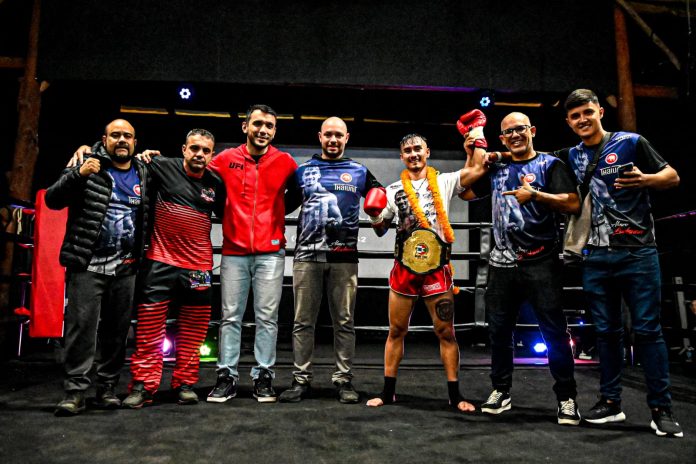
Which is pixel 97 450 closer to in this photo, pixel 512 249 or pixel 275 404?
pixel 275 404

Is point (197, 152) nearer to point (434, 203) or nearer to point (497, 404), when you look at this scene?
point (434, 203)

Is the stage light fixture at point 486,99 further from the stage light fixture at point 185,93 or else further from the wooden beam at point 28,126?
the wooden beam at point 28,126

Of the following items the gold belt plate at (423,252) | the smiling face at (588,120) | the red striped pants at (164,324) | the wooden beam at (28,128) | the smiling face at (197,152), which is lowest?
the red striped pants at (164,324)

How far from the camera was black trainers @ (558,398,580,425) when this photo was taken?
198 centimetres

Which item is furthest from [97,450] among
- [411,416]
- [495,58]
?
[495,58]

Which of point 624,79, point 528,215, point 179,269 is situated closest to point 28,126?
point 179,269

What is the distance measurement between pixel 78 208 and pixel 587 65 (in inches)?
210

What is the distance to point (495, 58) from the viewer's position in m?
4.93

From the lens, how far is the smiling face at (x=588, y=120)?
2.09 metres

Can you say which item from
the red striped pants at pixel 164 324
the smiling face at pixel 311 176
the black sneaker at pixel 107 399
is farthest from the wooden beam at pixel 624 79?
the black sneaker at pixel 107 399

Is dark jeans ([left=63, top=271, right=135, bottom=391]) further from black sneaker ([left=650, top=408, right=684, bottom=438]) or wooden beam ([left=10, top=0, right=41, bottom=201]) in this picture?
wooden beam ([left=10, top=0, right=41, bottom=201])

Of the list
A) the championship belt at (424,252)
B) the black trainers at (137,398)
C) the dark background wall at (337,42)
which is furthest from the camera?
the dark background wall at (337,42)

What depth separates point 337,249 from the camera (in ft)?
8.04

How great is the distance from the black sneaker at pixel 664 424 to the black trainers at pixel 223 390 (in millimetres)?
2020
